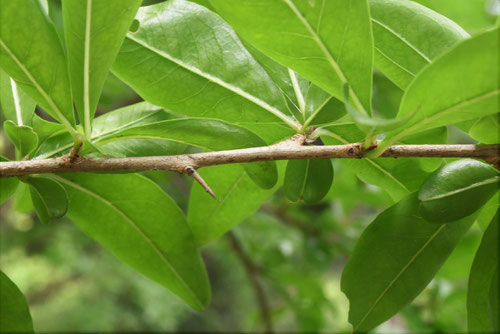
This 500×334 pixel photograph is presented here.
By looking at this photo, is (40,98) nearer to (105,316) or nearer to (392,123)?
(392,123)

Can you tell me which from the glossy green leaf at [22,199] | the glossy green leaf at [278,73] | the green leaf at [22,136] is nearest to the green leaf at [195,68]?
the glossy green leaf at [278,73]

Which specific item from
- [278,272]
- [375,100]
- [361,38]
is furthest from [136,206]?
[278,272]

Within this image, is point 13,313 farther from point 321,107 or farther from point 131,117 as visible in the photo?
point 321,107

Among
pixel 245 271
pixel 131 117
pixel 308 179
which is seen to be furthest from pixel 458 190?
pixel 245 271

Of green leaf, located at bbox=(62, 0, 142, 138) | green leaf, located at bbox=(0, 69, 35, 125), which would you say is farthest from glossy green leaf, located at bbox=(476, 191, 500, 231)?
green leaf, located at bbox=(0, 69, 35, 125)

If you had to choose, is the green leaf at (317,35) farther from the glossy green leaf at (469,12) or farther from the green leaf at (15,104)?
the glossy green leaf at (469,12)

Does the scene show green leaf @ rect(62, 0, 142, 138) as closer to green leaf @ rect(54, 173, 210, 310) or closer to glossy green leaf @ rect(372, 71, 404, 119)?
green leaf @ rect(54, 173, 210, 310)

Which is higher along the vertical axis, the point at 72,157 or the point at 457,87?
the point at 457,87
